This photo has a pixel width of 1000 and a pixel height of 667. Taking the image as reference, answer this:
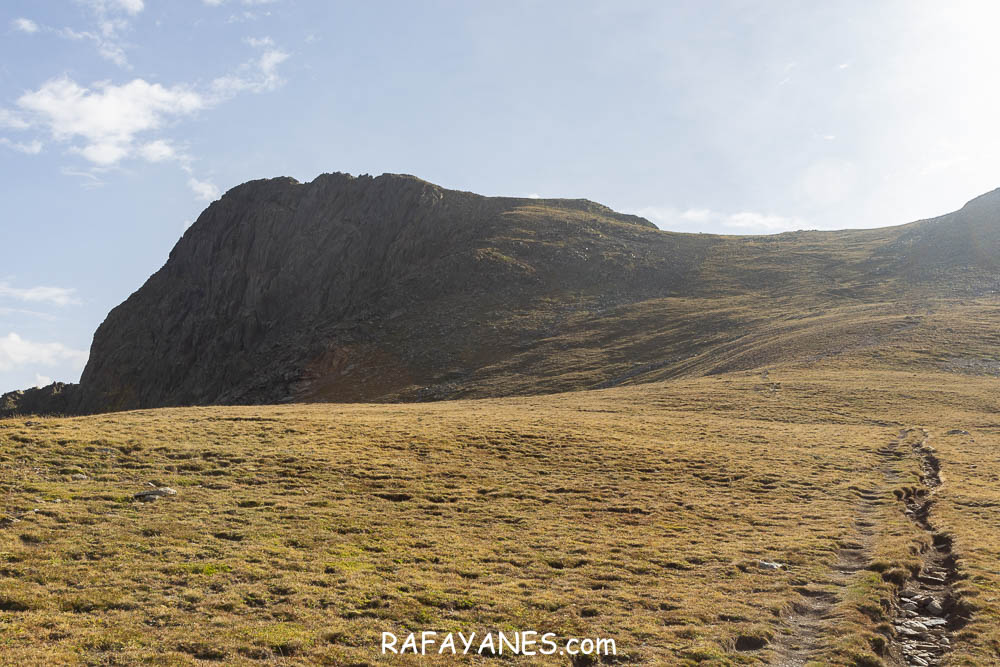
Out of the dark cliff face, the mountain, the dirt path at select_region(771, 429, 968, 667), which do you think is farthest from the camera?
the dark cliff face

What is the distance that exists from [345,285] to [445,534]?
118m

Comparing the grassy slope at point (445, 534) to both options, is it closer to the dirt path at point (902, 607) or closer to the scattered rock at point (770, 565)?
the dirt path at point (902, 607)

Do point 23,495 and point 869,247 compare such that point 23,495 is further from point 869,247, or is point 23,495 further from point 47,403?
point 47,403

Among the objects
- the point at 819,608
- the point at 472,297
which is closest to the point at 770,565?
the point at 819,608

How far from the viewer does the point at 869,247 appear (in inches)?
4990

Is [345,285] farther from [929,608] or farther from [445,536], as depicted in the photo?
[929,608]

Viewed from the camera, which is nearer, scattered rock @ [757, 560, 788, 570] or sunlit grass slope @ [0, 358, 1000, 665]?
sunlit grass slope @ [0, 358, 1000, 665]

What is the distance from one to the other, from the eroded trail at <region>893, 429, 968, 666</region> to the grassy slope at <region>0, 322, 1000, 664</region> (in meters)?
0.46

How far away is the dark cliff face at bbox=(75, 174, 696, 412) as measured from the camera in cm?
10823

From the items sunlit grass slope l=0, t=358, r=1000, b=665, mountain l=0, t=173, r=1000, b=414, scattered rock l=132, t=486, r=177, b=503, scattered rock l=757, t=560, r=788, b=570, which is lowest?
scattered rock l=757, t=560, r=788, b=570

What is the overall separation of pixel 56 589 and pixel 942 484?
34.1 meters

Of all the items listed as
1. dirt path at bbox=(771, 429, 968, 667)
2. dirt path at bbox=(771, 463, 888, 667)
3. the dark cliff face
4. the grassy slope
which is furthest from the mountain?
dirt path at bbox=(771, 463, 888, 667)

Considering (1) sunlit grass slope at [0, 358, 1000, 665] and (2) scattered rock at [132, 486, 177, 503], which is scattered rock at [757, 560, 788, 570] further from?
(2) scattered rock at [132, 486, 177, 503]

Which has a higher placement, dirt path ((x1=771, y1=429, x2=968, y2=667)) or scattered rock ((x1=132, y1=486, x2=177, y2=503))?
scattered rock ((x1=132, y1=486, x2=177, y2=503))
